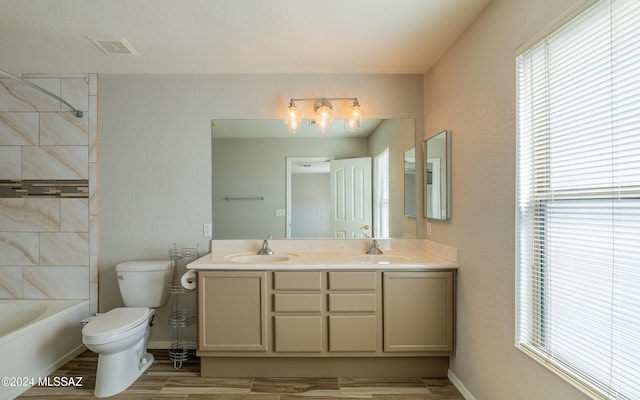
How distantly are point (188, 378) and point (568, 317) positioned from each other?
2.33 m

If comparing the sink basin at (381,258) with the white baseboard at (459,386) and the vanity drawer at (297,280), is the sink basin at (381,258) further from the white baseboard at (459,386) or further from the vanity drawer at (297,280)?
the white baseboard at (459,386)

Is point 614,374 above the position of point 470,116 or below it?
below

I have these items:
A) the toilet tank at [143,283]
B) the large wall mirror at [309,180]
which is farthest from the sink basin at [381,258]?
the toilet tank at [143,283]

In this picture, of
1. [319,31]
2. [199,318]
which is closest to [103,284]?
[199,318]

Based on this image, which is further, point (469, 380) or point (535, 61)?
point (469, 380)

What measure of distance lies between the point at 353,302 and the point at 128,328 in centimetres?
151

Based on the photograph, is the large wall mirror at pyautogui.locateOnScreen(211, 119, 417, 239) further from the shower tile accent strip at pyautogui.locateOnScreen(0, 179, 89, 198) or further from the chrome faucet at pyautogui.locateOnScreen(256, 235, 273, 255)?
the shower tile accent strip at pyautogui.locateOnScreen(0, 179, 89, 198)

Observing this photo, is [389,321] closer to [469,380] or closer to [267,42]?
[469,380]

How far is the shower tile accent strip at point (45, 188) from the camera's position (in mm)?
2566

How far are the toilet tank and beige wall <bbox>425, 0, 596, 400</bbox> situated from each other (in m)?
2.25

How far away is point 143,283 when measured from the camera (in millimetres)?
2426

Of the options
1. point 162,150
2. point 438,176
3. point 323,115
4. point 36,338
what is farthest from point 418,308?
point 36,338

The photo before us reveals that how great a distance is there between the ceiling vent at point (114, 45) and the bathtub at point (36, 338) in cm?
199

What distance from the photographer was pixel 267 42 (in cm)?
212
